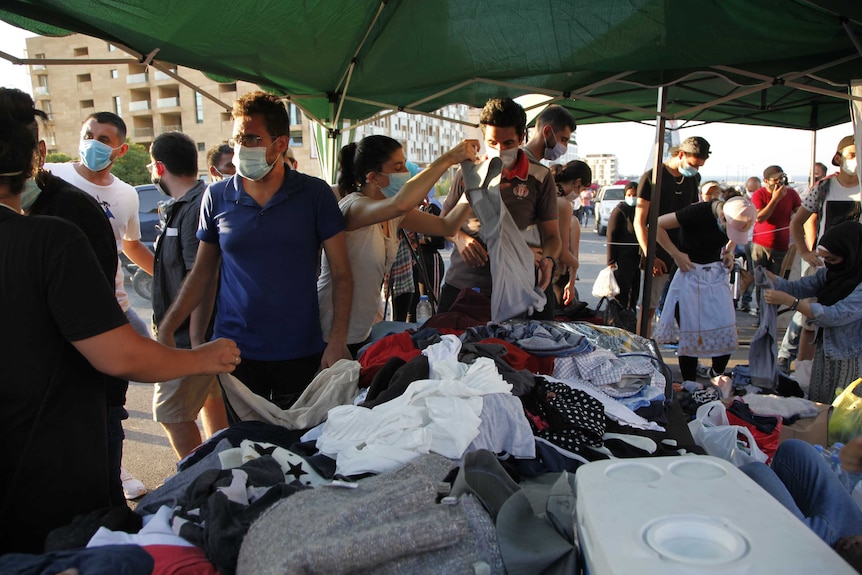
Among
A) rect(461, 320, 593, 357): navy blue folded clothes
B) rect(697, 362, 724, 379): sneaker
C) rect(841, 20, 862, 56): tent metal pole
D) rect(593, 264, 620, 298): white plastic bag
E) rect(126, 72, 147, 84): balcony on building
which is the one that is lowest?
rect(697, 362, 724, 379): sneaker

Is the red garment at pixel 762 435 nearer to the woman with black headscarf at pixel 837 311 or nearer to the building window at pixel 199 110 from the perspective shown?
the woman with black headscarf at pixel 837 311

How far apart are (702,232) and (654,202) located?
522mm

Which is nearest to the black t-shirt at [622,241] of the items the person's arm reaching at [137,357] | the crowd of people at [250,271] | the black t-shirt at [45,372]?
the crowd of people at [250,271]

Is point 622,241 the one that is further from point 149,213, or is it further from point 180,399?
point 149,213

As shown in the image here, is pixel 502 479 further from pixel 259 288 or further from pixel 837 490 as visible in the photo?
pixel 259 288

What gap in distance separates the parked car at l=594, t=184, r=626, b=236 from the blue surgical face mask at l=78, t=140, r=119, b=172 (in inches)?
768

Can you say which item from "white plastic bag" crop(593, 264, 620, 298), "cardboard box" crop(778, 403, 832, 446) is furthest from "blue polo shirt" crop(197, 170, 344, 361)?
"white plastic bag" crop(593, 264, 620, 298)

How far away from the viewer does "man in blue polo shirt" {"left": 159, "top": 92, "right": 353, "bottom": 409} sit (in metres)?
2.39

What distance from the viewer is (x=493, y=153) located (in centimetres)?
286

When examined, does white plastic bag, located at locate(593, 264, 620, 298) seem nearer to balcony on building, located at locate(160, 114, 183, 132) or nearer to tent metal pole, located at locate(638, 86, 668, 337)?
tent metal pole, located at locate(638, 86, 668, 337)

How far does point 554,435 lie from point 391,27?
3493 mm

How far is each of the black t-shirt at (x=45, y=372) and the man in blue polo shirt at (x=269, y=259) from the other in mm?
1004

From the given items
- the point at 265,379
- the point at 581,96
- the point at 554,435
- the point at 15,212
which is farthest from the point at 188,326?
the point at 581,96

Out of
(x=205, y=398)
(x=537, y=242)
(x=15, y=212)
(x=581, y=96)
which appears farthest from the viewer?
(x=581, y=96)
